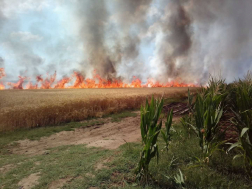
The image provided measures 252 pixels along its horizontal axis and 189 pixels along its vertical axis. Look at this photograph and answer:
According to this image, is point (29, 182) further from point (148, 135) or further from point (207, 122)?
point (207, 122)

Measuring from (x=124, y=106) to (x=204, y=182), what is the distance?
12312mm

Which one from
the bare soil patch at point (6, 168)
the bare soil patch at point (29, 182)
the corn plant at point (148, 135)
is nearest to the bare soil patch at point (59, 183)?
the bare soil patch at point (29, 182)

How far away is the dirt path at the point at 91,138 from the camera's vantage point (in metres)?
7.01

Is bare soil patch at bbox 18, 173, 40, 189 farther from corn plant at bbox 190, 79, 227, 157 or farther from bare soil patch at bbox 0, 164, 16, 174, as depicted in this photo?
corn plant at bbox 190, 79, 227, 157

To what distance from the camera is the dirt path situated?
7012 millimetres

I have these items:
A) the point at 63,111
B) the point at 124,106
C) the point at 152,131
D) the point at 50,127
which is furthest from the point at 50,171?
the point at 124,106

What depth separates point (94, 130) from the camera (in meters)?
9.96

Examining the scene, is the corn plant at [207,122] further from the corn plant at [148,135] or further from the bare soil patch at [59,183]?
the bare soil patch at [59,183]

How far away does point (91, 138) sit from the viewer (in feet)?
27.6

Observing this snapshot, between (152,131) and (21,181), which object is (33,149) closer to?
(21,181)

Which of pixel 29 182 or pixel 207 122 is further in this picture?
pixel 207 122

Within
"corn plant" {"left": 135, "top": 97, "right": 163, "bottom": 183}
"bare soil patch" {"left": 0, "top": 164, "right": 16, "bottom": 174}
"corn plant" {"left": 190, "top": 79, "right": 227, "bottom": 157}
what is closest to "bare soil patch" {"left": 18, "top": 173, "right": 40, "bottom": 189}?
"bare soil patch" {"left": 0, "top": 164, "right": 16, "bottom": 174}

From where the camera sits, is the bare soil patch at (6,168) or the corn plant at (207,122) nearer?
the corn plant at (207,122)

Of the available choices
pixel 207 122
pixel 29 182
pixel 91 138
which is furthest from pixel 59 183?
pixel 91 138
